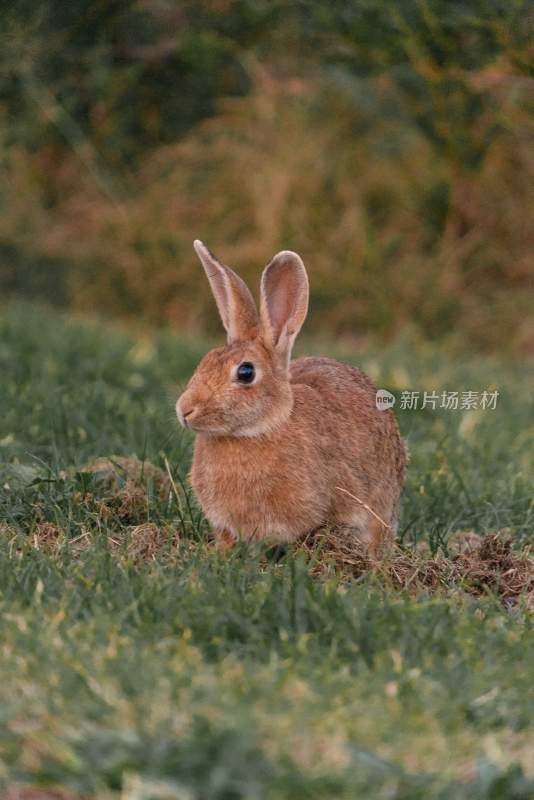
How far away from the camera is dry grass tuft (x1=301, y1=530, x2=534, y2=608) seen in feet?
12.4

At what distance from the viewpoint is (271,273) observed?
397cm

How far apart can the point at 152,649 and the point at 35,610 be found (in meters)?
0.37

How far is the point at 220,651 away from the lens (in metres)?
2.98

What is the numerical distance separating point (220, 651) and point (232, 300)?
4.13 feet

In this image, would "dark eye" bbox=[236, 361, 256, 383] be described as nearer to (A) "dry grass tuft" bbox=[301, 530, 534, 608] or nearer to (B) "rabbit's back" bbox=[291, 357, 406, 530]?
(B) "rabbit's back" bbox=[291, 357, 406, 530]

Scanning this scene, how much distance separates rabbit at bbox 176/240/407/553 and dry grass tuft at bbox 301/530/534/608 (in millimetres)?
79

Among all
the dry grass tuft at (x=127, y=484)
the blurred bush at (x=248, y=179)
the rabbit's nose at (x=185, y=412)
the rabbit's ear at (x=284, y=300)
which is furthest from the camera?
the blurred bush at (x=248, y=179)

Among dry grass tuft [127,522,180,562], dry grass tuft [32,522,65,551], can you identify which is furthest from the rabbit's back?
dry grass tuft [32,522,65,551]

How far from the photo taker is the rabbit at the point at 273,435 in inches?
148

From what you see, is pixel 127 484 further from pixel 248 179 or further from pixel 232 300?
pixel 248 179

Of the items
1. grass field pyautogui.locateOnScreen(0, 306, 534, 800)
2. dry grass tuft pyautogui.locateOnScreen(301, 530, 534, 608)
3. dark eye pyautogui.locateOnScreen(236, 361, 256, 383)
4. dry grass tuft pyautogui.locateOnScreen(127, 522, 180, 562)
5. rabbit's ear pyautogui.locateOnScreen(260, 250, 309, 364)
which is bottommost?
dry grass tuft pyautogui.locateOnScreen(301, 530, 534, 608)

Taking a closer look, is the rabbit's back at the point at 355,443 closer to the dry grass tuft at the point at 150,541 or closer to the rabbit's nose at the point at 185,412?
the rabbit's nose at the point at 185,412
